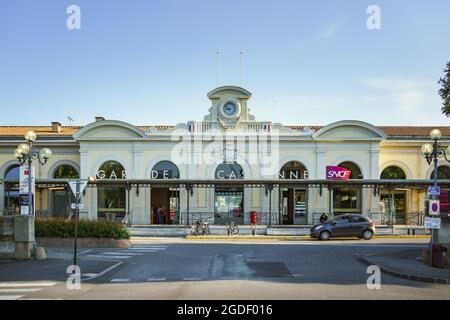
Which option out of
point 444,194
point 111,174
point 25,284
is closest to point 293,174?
point 444,194

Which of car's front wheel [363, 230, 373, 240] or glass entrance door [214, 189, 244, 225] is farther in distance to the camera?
glass entrance door [214, 189, 244, 225]

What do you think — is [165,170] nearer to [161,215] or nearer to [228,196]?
[161,215]

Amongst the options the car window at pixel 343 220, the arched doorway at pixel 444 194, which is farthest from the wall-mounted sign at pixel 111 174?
the arched doorway at pixel 444 194

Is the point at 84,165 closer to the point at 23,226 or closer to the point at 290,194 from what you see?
the point at 290,194

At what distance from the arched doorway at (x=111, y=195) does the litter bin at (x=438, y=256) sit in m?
24.9

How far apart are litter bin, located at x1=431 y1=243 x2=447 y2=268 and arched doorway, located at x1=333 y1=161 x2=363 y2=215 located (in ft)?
66.4

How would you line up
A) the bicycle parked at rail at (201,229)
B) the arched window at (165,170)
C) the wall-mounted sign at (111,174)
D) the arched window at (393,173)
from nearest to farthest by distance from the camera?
the bicycle parked at rail at (201,229) → the wall-mounted sign at (111,174) → the arched window at (165,170) → the arched window at (393,173)

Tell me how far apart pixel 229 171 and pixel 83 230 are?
15.1 meters

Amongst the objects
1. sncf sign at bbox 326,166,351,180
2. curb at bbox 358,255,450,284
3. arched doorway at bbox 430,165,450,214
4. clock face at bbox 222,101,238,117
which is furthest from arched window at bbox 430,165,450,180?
curb at bbox 358,255,450,284

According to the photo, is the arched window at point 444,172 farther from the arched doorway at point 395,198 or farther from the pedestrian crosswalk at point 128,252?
the pedestrian crosswalk at point 128,252

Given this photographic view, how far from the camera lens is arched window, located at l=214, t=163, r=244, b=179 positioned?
3678cm

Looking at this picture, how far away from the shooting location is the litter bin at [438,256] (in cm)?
1602

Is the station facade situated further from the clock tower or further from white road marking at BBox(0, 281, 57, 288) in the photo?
white road marking at BBox(0, 281, 57, 288)
